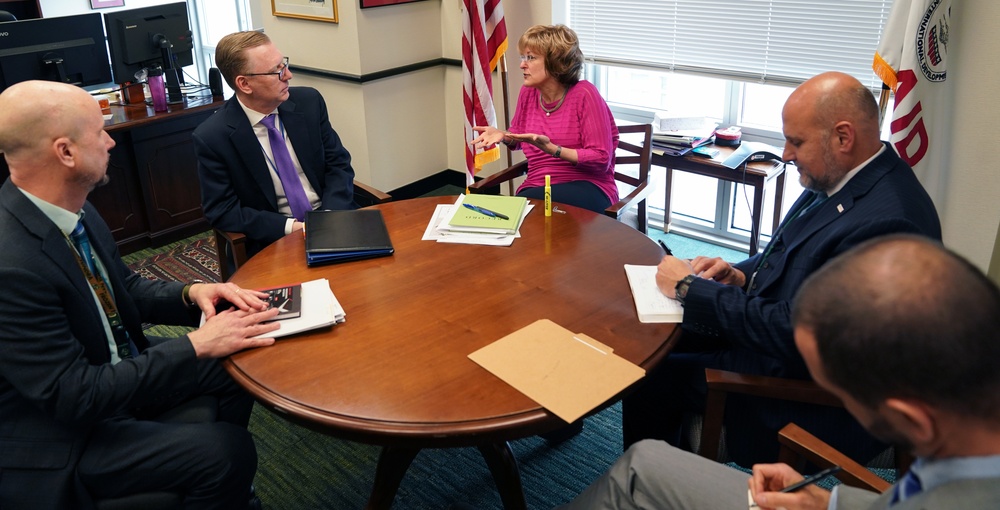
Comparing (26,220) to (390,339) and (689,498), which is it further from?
(689,498)

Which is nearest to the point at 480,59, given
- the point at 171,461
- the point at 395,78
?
the point at 395,78

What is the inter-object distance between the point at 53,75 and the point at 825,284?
4195 millimetres

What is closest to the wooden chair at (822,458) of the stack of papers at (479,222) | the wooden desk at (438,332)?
the wooden desk at (438,332)

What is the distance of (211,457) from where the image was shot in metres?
1.77

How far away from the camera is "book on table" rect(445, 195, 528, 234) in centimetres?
236

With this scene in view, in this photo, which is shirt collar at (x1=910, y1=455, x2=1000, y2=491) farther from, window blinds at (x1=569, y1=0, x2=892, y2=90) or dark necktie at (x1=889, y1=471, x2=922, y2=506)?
window blinds at (x1=569, y1=0, x2=892, y2=90)

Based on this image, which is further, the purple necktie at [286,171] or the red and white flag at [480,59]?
the red and white flag at [480,59]

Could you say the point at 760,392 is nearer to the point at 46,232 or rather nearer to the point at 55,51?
the point at 46,232

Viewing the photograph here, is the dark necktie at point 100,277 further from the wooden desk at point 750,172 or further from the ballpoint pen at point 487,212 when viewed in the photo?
the wooden desk at point 750,172

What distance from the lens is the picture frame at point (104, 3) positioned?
22.2 feet

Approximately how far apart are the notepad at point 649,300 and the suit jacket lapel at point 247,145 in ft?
4.85

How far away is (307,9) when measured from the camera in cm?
452

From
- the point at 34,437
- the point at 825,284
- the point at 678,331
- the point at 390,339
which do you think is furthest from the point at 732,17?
the point at 34,437

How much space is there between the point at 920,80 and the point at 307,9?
134 inches
